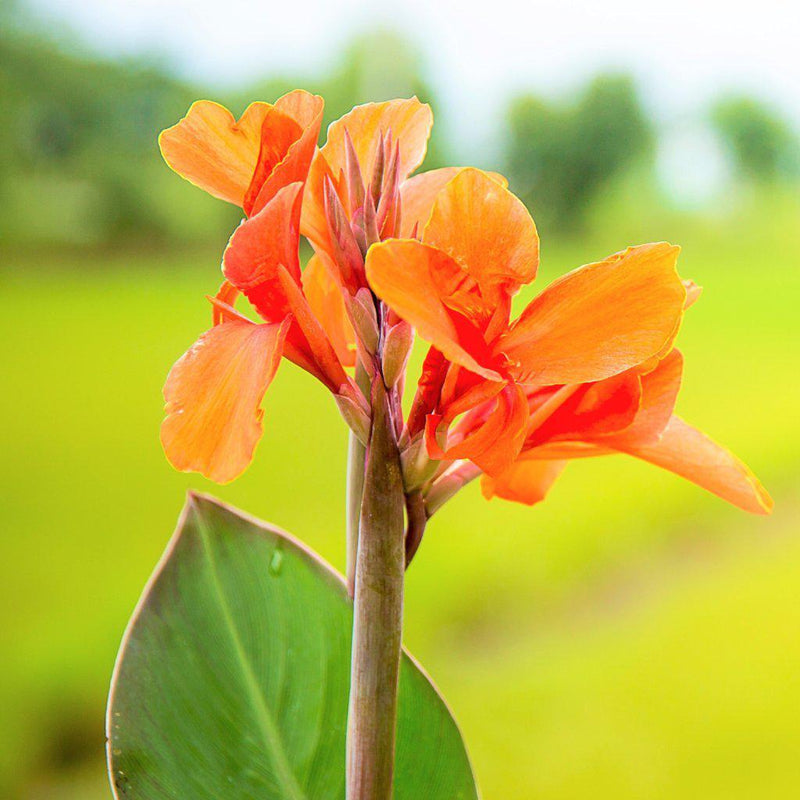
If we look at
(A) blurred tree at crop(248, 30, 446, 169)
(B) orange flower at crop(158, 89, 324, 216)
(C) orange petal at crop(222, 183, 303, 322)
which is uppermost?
(A) blurred tree at crop(248, 30, 446, 169)

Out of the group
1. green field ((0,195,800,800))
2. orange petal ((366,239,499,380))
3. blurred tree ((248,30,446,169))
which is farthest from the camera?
blurred tree ((248,30,446,169))

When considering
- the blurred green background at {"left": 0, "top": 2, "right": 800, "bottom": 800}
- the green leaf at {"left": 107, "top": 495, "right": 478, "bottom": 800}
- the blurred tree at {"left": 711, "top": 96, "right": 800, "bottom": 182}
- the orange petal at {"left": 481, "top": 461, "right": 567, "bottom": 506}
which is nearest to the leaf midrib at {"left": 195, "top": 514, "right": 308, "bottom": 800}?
the green leaf at {"left": 107, "top": 495, "right": 478, "bottom": 800}

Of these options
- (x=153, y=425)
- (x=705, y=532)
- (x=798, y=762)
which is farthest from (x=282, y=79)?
(x=798, y=762)

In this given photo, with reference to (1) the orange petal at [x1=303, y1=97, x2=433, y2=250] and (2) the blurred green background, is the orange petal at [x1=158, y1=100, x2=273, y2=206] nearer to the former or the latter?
(1) the orange petal at [x1=303, y1=97, x2=433, y2=250]

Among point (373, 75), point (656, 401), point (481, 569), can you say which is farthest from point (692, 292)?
point (373, 75)

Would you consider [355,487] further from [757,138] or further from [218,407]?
[757,138]

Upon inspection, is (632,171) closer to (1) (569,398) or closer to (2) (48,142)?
(2) (48,142)
